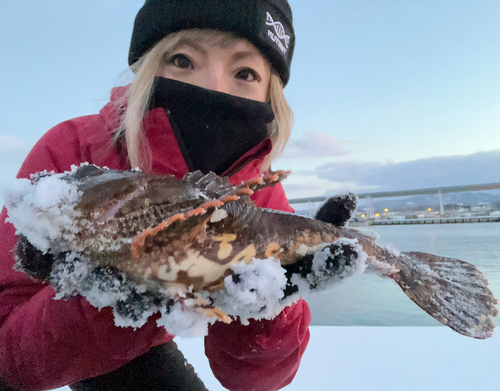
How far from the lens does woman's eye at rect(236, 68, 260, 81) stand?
1.23 m

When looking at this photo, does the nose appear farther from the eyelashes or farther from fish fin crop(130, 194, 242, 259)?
fish fin crop(130, 194, 242, 259)

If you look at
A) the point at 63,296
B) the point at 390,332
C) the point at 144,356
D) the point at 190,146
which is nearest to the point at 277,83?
the point at 190,146

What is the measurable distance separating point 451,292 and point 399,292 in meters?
2.68

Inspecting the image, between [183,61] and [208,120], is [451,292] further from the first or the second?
[183,61]

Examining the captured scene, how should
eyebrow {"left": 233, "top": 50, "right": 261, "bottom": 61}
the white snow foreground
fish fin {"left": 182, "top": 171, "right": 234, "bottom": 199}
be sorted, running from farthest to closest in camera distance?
1. eyebrow {"left": 233, "top": 50, "right": 261, "bottom": 61}
2. fish fin {"left": 182, "top": 171, "right": 234, "bottom": 199}
3. the white snow foreground

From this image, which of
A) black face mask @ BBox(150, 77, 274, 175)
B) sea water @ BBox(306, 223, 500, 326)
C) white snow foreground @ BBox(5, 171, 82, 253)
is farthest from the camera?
sea water @ BBox(306, 223, 500, 326)

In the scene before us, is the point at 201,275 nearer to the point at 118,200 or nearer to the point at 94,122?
the point at 118,200

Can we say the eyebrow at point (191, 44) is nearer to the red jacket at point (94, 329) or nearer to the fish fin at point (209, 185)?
the red jacket at point (94, 329)

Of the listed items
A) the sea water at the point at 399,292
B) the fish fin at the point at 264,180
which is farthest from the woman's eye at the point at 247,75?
the sea water at the point at 399,292

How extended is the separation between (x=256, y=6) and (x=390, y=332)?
2801 millimetres

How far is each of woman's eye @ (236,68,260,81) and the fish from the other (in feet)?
2.29

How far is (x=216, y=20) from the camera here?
1116mm

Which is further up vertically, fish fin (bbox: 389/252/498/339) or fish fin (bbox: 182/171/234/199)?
fish fin (bbox: 182/171/234/199)

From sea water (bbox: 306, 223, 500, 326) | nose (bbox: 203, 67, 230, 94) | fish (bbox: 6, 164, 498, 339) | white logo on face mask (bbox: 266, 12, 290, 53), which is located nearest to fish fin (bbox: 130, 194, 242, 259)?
fish (bbox: 6, 164, 498, 339)
